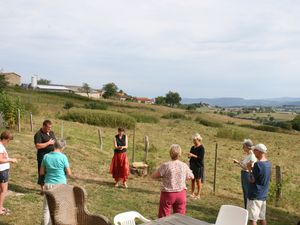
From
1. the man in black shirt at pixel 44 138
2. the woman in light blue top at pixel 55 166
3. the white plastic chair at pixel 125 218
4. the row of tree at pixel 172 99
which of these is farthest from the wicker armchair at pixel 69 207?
the row of tree at pixel 172 99

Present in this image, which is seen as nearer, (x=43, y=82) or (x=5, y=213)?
(x=5, y=213)

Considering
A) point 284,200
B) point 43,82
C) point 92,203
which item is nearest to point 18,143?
point 92,203

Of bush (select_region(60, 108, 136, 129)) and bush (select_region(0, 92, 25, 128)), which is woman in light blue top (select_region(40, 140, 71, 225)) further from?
bush (select_region(60, 108, 136, 129))

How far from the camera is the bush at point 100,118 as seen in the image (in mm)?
34531

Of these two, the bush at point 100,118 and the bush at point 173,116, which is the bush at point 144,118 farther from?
the bush at point 100,118

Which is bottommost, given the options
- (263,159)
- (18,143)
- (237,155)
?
(237,155)

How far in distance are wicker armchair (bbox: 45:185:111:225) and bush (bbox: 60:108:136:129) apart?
1163 inches

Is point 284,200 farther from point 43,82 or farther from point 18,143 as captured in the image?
point 43,82

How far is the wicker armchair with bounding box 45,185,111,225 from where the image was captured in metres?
4.82

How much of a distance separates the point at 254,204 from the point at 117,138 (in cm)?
467

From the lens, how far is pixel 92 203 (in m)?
8.32

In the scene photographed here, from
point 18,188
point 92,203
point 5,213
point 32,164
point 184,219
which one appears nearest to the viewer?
point 184,219

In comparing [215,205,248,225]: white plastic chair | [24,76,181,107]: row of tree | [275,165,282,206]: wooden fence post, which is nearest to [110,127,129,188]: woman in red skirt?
[275,165,282,206]: wooden fence post

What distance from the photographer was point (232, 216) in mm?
4871
